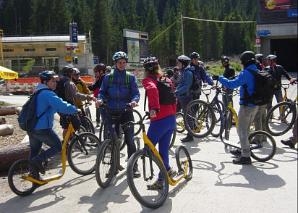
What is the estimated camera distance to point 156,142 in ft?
20.0

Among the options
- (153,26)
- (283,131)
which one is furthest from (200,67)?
(153,26)

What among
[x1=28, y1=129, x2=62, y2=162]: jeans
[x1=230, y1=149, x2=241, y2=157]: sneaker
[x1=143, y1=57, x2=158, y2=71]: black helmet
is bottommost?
[x1=230, y1=149, x2=241, y2=157]: sneaker

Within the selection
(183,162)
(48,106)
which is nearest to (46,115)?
(48,106)

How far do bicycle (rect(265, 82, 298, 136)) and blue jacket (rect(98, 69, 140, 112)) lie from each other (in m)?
4.07

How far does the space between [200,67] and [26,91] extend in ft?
80.8

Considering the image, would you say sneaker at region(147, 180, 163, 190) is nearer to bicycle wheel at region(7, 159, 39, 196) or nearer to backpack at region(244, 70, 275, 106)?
bicycle wheel at region(7, 159, 39, 196)

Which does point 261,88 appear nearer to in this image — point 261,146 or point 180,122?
point 261,146

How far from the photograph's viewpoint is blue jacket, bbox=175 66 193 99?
9905 mm

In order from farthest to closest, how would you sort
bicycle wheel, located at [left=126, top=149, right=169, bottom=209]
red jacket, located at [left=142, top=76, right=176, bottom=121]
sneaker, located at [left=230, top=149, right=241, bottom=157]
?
sneaker, located at [left=230, top=149, right=241, bottom=157], red jacket, located at [left=142, top=76, right=176, bottom=121], bicycle wheel, located at [left=126, top=149, right=169, bottom=209]

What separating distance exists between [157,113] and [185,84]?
4190 mm

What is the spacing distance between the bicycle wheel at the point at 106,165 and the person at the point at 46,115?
2.27 feet

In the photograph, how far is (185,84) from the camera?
395 inches

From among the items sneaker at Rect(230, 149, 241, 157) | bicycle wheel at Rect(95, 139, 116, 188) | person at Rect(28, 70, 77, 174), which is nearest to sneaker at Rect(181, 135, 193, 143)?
sneaker at Rect(230, 149, 241, 157)

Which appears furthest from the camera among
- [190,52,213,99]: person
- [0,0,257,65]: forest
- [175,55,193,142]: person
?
[0,0,257,65]: forest
